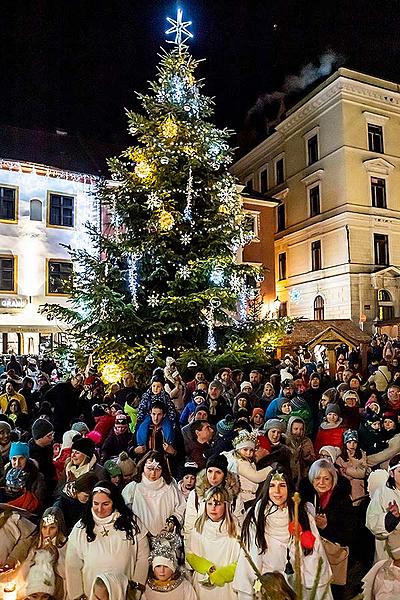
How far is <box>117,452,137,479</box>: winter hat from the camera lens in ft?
19.8

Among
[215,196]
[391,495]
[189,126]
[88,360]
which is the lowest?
[391,495]

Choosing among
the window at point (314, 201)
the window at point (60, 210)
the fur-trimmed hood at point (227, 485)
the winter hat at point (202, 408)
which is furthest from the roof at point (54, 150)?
the fur-trimmed hood at point (227, 485)

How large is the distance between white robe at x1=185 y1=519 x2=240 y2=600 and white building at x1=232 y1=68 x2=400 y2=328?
2618cm

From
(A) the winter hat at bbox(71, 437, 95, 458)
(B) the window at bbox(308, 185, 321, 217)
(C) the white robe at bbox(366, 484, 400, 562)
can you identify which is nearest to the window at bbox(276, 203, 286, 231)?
(B) the window at bbox(308, 185, 321, 217)

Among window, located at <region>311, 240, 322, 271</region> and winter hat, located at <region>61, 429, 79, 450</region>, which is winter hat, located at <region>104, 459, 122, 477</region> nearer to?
winter hat, located at <region>61, 429, 79, 450</region>

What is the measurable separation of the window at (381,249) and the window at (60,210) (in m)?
18.2

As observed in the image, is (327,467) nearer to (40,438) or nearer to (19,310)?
(40,438)

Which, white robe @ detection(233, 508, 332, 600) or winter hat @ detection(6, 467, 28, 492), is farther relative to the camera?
winter hat @ detection(6, 467, 28, 492)

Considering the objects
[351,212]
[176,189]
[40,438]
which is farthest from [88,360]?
[351,212]

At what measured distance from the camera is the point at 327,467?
498 centimetres

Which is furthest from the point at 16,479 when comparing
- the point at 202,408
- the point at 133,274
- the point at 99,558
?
the point at 133,274

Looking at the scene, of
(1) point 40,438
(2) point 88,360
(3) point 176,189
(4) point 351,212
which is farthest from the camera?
(4) point 351,212

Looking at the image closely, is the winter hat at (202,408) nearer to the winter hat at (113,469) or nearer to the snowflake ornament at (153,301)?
the winter hat at (113,469)

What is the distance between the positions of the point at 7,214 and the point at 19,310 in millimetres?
4995
